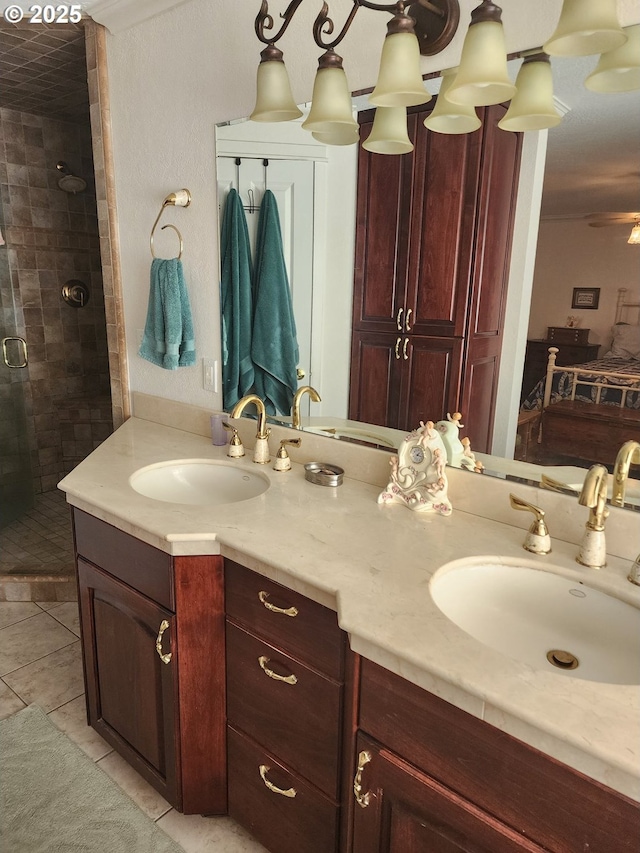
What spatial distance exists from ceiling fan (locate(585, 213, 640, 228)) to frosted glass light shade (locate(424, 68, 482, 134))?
1.08ft

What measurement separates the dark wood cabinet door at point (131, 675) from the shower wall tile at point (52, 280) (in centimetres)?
212

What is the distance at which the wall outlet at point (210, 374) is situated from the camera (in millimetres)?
2004

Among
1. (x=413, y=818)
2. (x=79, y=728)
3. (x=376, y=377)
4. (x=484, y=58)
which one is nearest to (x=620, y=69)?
(x=484, y=58)

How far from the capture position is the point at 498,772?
812 mm

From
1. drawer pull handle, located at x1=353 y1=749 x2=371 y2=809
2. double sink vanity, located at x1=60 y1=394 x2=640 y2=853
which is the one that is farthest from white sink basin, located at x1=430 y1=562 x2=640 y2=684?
drawer pull handle, located at x1=353 y1=749 x2=371 y2=809

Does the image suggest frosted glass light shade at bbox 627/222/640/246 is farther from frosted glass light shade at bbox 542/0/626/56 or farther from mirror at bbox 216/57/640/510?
frosted glass light shade at bbox 542/0/626/56

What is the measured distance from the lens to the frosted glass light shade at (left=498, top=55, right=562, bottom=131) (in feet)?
3.79

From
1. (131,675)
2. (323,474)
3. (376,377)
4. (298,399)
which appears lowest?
(131,675)

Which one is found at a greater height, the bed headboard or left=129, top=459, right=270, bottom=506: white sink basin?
the bed headboard

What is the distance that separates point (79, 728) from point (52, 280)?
2588 millimetres

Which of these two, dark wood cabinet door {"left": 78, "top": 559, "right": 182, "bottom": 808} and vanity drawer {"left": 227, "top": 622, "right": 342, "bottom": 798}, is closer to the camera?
vanity drawer {"left": 227, "top": 622, "right": 342, "bottom": 798}

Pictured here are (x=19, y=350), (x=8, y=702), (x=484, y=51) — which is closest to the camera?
(x=484, y=51)

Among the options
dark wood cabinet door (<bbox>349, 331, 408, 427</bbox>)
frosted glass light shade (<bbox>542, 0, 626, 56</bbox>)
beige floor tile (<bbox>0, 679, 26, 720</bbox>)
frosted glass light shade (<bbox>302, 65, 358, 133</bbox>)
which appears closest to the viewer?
frosted glass light shade (<bbox>542, 0, 626, 56</bbox>)

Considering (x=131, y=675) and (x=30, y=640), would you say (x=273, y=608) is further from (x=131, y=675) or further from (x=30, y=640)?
(x=30, y=640)
